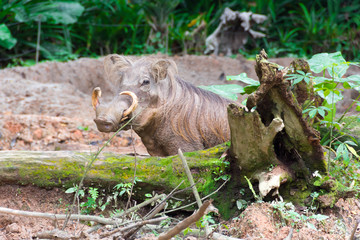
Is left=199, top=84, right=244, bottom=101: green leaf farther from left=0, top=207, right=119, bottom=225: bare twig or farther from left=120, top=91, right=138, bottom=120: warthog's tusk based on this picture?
left=0, top=207, right=119, bottom=225: bare twig

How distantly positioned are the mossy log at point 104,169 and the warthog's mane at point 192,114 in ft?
2.44

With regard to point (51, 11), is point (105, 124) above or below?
below

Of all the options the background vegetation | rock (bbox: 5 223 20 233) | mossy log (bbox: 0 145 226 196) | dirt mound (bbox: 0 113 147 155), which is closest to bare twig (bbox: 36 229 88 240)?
rock (bbox: 5 223 20 233)

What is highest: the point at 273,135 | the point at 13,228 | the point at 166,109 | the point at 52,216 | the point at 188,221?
the point at 273,135

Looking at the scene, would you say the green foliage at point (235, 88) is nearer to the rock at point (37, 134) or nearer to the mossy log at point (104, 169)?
the mossy log at point (104, 169)

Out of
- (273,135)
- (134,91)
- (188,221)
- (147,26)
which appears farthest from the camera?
(147,26)

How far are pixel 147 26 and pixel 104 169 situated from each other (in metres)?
9.00

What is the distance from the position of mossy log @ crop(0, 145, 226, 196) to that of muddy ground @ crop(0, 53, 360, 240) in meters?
0.11

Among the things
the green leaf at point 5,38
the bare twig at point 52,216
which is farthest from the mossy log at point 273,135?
the green leaf at point 5,38

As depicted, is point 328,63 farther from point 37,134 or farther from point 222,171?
point 37,134

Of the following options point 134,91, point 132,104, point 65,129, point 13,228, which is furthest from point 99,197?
point 65,129

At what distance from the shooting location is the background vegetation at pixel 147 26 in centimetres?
1069

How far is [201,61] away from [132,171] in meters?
6.88

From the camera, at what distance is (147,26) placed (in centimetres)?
1173
